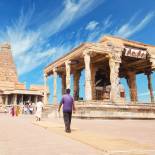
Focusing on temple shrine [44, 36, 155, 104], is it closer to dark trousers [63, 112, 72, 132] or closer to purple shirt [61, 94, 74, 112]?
purple shirt [61, 94, 74, 112]

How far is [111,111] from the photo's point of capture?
24.7m

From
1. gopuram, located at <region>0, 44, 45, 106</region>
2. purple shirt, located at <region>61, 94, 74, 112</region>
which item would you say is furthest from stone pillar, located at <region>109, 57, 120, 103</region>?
gopuram, located at <region>0, 44, 45, 106</region>

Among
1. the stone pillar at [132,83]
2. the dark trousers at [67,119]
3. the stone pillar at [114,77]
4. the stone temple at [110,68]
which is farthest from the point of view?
the stone pillar at [132,83]

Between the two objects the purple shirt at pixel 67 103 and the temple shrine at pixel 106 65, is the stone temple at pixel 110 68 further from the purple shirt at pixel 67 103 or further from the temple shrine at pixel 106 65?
the purple shirt at pixel 67 103

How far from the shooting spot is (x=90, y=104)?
79.0 feet

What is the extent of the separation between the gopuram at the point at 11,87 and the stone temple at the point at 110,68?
62.1 ft

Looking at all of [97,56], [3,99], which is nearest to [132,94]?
[97,56]

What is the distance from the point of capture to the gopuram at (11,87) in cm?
5856

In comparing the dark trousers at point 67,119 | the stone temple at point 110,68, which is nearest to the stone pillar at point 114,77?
the stone temple at point 110,68

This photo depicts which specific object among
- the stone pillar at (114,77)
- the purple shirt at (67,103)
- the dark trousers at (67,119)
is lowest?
the dark trousers at (67,119)

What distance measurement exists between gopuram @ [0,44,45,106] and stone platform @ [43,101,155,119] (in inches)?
1294

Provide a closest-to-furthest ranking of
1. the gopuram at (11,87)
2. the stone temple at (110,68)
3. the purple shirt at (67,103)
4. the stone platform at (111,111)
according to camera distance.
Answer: the purple shirt at (67,103), the stone platform at (111,111), the stone temple at (110,68), the gopuram at (11,87)

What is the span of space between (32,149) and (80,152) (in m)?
1.03

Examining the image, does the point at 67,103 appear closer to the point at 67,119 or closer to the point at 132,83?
the point at 67,119
